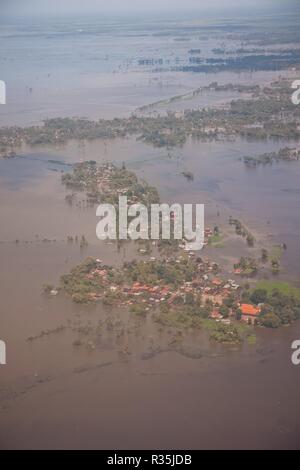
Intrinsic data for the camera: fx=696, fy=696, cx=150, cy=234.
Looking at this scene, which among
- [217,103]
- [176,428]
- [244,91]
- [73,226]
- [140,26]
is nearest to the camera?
[176,428]

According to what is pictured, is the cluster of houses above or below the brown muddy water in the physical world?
above

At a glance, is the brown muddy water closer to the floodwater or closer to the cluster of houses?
the floodwater

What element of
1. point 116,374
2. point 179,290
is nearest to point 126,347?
point 116,374

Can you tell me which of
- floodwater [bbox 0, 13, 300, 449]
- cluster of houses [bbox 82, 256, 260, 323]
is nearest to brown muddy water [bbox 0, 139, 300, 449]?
floodwater [bbox 0, 13, 300, 449]

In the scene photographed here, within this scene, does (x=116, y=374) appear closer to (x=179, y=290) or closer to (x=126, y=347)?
(x=126, y=347)

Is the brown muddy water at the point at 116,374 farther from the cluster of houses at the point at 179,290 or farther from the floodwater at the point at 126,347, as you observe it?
the cluster of houses at the point at 179,290

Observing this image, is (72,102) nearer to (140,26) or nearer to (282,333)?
(282,333)
